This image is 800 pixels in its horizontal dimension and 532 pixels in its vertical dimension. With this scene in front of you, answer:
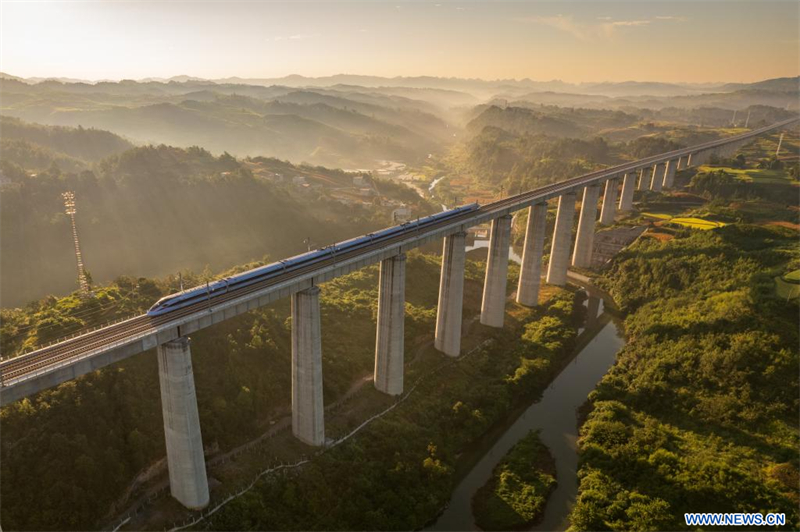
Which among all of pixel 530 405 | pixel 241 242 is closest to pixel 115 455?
Result: pixel 530 405

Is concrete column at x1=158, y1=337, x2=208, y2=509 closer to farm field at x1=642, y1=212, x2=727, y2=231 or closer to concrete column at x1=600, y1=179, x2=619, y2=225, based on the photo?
farm field at x1=642, y1=212, x2=727, y2=231

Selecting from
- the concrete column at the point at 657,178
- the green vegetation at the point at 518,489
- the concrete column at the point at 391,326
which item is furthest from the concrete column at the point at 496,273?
the concrete column at the point at 657,178

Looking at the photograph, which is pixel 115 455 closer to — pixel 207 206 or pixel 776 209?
pixel 207 206

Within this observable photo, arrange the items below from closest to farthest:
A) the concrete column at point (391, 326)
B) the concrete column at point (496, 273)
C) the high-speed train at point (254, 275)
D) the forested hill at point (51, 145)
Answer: the high-speed train at point (254, 275) < the concrete column at point (391, 326) < the concrete column at point (496, 273) < the forested hill at point (51, 145)

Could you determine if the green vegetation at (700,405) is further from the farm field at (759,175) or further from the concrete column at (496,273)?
the farm field at (759,175)

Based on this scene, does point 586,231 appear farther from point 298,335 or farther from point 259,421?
point 259,421

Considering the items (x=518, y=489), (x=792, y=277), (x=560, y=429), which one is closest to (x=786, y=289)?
(x=792, y=277)

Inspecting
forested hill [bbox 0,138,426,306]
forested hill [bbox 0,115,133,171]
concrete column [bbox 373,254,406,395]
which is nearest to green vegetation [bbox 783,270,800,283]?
concrete column [bbox 373,254,406,395]
